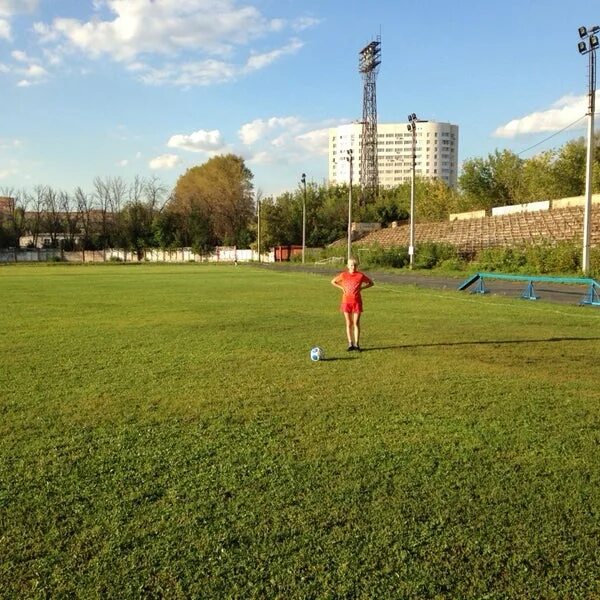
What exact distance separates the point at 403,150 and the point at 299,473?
548 ft

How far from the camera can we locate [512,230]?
166 feet

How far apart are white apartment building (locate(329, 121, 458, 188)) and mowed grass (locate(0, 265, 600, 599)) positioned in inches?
6053

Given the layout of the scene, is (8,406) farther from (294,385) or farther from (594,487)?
Result: (594,487)

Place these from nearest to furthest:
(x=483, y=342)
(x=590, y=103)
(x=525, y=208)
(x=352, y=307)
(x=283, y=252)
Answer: (x=352, y=307), (x=483, y=342), (x=590, y=103), (x=525, y=208), (x=283, y=252)

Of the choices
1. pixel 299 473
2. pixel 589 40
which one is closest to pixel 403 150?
pixel 589 40

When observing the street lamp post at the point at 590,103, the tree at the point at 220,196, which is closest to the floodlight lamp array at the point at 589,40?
the street lamp post at the point at 590,103

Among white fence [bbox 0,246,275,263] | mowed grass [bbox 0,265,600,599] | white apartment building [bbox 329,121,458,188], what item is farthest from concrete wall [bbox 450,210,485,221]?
white apartment building [bbox 329,121,458,188]

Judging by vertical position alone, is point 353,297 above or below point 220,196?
below

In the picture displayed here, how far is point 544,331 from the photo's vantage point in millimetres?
14000

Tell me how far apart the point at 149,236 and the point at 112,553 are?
96.0 meters

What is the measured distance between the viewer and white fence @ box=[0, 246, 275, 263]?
296ft

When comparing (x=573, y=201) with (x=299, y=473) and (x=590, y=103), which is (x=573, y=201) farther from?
(x=299, y=473)

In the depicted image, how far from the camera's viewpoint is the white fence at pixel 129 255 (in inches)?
3553

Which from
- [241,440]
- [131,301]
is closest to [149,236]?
[131,301]
